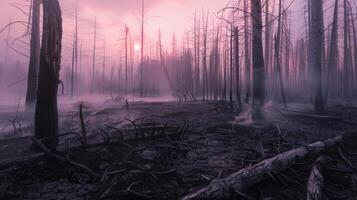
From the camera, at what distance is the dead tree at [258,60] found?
8.59 metres

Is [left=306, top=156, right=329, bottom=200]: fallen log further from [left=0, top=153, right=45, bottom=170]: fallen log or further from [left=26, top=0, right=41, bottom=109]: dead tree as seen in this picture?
[left=26, top=0, right=41, bottom=109]: dead tree

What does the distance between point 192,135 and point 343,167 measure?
3.60m

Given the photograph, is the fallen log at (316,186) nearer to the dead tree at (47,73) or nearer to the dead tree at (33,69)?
the dead tree at (47,73)

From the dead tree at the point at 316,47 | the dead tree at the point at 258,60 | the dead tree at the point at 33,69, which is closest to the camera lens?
the dead tree at the point at 258,60

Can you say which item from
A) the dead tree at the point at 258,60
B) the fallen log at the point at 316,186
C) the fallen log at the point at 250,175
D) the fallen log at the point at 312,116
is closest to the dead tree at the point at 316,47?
the fallen log at the point at 312,116

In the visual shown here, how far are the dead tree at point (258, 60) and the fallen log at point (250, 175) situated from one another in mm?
3838

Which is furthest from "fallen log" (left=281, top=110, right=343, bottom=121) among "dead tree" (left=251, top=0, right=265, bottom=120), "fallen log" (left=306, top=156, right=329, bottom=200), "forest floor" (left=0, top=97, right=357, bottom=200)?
"fallen log" (left=306, top=156, right=329, bottom=200)

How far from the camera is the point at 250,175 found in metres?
3.38

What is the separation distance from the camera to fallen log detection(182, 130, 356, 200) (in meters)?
2.85

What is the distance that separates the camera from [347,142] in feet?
19.5

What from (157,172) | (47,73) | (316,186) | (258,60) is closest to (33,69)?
(47,73)

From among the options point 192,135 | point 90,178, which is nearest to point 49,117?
point 90,178

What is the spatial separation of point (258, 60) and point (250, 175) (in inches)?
238

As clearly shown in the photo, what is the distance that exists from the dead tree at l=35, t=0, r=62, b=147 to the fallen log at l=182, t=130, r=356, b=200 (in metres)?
3.45
